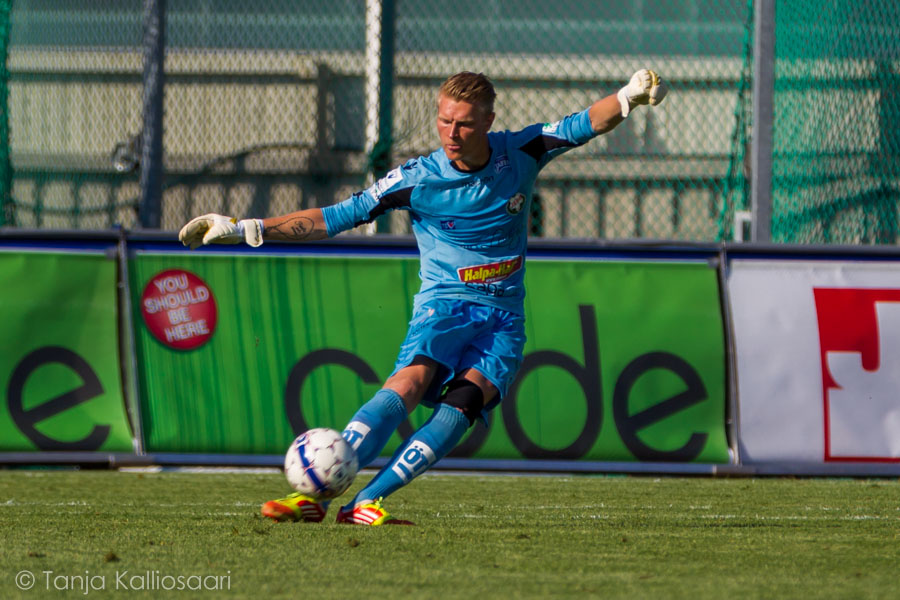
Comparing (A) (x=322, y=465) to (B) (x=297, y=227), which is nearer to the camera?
(A) (x=322, y=465)

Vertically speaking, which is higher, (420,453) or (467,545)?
(420,453)

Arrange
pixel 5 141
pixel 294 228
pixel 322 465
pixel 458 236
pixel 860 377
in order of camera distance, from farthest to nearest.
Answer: pixel 5 141 → pixel 860 377 → pixel 458 236 → pixel 294 228 → pixel 322 465

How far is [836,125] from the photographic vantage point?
829cm

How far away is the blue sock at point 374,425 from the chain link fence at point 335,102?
3.88m

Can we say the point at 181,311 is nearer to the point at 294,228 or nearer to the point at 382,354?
the point at 382,354

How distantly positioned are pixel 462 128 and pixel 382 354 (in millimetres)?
2905

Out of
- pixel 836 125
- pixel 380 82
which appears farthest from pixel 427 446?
pixel 836 125

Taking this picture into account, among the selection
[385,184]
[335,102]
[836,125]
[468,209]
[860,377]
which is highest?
[335,102]

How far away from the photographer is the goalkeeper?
4801mm

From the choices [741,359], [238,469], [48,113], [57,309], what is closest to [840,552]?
[741,359]

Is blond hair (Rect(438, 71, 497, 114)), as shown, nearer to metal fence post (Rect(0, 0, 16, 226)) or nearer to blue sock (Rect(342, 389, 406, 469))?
blue sock (Rect(342, 389, 406, 469))

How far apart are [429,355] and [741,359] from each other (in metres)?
3.23

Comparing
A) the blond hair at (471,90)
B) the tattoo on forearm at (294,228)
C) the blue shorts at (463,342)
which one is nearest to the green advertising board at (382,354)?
the blue shorts at (463,342)

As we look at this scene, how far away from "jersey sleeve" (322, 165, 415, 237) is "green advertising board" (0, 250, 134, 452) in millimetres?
3063
